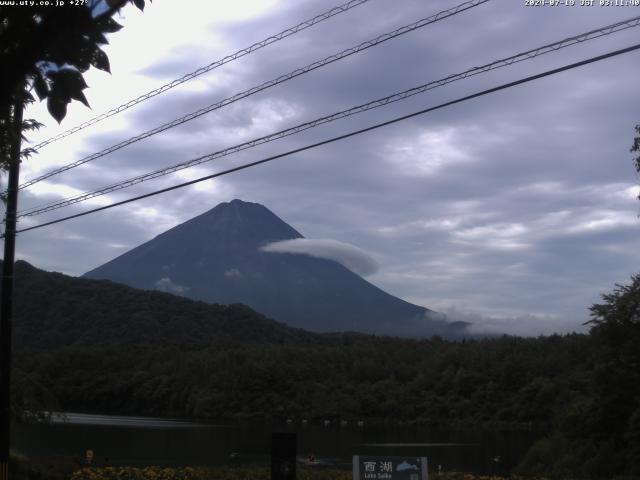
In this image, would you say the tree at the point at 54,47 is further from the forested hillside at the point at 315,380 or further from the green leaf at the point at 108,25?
the forested hillside at the point at 315,380

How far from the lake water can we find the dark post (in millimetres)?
20967

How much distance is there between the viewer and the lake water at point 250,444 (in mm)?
43531

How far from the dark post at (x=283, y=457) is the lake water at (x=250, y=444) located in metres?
21.0

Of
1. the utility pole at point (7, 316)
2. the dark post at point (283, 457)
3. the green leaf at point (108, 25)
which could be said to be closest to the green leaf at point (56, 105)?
the green leaf at point (108, 25)

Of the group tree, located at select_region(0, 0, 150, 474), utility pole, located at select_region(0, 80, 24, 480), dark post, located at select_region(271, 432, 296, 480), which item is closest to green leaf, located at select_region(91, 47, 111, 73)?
tree, located at select_region(0, 0, 150, 474)

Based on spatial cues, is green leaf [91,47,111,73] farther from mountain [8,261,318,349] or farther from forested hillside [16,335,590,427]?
mountain [8,261,318,349]

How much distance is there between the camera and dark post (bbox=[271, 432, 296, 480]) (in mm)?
14641

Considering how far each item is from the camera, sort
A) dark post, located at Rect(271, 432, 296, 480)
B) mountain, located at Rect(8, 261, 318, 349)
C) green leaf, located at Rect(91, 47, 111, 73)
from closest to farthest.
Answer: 1. green leaf, located at Rect(91, 47, 111, 73)
2. dark post, located at Rect(271, 432, 296, 480)
3. mountain, located at Rect(8, 261, 318, 349)

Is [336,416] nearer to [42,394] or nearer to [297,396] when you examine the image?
[297,396]

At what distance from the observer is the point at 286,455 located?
14711mm

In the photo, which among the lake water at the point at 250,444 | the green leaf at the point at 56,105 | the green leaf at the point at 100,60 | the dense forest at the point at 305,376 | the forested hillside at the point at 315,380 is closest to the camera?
the green leaf at the point at 56,105

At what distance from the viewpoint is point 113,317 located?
491 ft

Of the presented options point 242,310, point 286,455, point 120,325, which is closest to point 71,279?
point 120,325

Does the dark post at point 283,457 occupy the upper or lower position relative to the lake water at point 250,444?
upper
